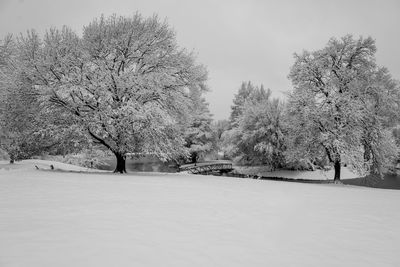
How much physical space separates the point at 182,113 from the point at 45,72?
1026 centimetres

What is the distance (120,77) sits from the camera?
1936 cm

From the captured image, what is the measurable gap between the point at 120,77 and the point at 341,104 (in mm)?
18007

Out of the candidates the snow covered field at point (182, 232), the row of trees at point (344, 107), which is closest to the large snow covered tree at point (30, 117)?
the snow covered field at point (182, 232)

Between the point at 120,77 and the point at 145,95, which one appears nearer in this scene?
the point at 120,77

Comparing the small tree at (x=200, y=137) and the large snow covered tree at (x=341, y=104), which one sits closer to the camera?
the large snow covered tree at (x=341, y=104)

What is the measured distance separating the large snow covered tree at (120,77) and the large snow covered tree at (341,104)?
9.93m

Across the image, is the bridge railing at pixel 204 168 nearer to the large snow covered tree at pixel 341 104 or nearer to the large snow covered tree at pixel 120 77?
the large snow covered tree at pixel 341 104

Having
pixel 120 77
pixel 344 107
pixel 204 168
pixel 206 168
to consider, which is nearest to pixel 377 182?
pixel 344 107

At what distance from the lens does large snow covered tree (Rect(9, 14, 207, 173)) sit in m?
19.0

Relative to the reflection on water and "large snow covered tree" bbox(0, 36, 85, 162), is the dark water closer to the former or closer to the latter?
the reflection on water

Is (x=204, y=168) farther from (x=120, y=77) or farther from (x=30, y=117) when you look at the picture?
(x=30, y=117)

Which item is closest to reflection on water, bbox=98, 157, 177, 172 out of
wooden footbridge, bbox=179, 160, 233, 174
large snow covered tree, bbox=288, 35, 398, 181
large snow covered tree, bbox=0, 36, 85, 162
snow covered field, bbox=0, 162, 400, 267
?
wooden footbridge, bbox=179, 160, 233, 174

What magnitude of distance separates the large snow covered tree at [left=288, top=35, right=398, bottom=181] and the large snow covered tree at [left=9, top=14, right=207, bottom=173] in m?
9.93

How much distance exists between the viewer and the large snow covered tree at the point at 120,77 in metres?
19.0
